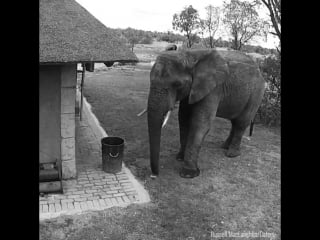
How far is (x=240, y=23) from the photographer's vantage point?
2078cm

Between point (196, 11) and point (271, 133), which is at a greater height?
point (196, 11)

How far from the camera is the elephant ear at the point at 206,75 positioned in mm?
7027

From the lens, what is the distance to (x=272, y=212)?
6.30 m

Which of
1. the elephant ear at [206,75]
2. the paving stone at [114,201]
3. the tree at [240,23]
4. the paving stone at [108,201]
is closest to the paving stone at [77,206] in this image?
the paving stone at [108,201]

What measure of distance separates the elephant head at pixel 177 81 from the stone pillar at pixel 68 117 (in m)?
1.42

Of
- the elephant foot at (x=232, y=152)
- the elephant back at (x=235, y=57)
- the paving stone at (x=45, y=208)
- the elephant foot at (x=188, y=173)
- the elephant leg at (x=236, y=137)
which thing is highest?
the elephant back at (x=235, y=57)

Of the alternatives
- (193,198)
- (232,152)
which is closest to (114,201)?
(193,198)

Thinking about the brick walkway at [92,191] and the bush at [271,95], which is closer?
the brick walkway at [92,191]

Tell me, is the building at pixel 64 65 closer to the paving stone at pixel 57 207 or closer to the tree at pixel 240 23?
the paving stone at pixel 57 207

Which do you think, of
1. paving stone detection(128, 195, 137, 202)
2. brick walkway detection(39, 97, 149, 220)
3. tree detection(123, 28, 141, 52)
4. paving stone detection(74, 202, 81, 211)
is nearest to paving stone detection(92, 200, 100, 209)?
brick walkway detection(39, 97, 149, 220)

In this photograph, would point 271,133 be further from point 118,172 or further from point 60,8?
point 60,8

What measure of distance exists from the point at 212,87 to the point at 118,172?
2602 mm
